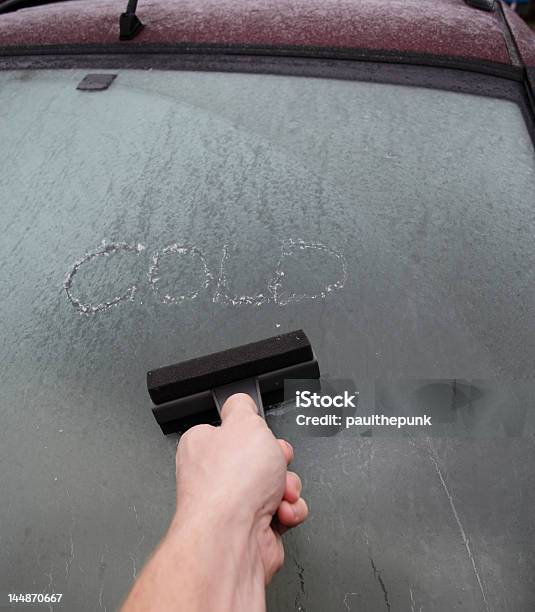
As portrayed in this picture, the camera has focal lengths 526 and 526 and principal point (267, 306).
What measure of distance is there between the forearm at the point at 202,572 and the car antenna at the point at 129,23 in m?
1.28

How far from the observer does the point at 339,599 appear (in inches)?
28.8

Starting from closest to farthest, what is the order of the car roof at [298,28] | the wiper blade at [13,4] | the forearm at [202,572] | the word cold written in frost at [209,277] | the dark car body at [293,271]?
the forearm at [202,572]
the dark car body at [293,271]
the word cold written in frost at [209,277]
the car roof at [298,28]
the wiper blade at [13,4]

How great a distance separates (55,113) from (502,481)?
4.18 ft

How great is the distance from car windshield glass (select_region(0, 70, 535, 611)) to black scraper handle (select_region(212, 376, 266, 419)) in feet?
0.19

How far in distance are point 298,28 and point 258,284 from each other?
806 millimetres

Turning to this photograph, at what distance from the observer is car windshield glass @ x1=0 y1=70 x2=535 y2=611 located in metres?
0.78

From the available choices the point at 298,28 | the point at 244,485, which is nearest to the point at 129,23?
the point at 298,28

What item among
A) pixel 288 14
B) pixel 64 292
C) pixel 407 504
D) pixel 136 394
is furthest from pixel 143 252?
pixel 288 14

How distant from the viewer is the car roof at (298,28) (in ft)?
4.44

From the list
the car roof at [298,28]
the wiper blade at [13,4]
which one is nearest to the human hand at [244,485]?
the car roof at [298,28]

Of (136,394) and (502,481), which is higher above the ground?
(136,394)

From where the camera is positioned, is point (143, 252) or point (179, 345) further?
point (143, 252)

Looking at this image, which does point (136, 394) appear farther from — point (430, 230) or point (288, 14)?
point (288, 14)

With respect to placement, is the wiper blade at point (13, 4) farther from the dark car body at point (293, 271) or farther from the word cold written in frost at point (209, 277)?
the word cold written in frost at point (209, 277)
